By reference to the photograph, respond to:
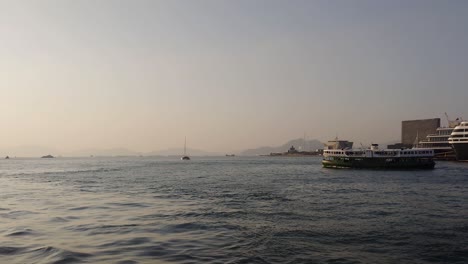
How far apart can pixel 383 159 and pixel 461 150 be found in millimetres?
53402

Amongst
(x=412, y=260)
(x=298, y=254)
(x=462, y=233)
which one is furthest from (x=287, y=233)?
(x=462, y=233)

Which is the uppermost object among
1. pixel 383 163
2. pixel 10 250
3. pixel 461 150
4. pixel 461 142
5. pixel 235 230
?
pixel 461 142

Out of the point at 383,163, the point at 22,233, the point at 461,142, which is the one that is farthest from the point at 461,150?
the point at 22,233

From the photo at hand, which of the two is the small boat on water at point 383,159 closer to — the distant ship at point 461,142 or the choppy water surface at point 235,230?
the distant ship at point 461,142

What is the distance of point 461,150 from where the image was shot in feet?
422

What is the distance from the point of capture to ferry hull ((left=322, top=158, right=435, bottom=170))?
88.0 metres

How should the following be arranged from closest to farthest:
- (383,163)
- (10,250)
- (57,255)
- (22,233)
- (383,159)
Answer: (57,255), (10,250), (22,233), (383,163), (383,159)

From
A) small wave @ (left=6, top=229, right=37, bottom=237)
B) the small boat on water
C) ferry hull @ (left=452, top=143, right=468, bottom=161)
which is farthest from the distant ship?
small wave @ (left=6, top=229, right=37, bottom=237)

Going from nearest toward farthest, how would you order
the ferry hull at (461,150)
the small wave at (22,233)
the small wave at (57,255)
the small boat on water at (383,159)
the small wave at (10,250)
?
the small wave at (57,255) < the small wave at (10,250) < the small wave at (22,233) < the small boat on water at (383,159) < the ferry hull at (461,150)

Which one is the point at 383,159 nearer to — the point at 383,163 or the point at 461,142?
the point at 383,163

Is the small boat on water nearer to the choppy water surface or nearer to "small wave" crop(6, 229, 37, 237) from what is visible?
the choppy water surface

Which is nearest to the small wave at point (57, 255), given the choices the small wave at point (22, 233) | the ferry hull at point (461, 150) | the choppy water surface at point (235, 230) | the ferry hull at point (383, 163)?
the choppy water surface at point (235, 230)

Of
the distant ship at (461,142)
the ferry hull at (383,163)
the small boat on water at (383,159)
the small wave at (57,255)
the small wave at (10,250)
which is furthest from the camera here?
the distant ship at (461,142)

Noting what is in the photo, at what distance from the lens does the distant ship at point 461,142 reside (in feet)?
419
